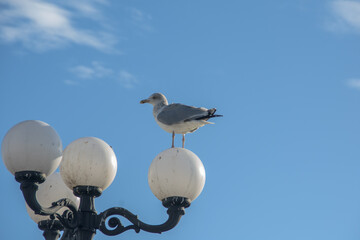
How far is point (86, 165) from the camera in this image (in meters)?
6.86

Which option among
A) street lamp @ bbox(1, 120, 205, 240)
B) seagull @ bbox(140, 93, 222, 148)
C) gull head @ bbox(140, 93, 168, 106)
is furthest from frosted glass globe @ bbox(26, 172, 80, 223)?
gull head @ bbox(140, 93, 168, 106)

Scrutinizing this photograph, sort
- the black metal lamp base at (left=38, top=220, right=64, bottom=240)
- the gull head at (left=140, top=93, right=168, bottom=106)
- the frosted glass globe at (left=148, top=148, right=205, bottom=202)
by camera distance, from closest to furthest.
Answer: the frosted glass globe at (left=148, top=148, right=205, bottom=202) → the black metal lamp base at (left=38, top=220, right=64, bottom=240) → the gull head at (left=140, top=93, right=168, bottom=106)

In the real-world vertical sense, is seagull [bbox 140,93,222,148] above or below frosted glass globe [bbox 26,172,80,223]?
above

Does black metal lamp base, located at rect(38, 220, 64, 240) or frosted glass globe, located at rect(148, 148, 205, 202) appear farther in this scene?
black metal lamp base, located at rect(38, 220, 64, 240)

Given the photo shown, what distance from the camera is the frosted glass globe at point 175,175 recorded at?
7.07 m

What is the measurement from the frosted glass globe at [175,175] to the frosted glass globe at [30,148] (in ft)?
3.46

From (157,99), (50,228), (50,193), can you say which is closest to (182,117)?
(157,99)

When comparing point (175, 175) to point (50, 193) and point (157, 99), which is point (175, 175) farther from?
point (157, 99)

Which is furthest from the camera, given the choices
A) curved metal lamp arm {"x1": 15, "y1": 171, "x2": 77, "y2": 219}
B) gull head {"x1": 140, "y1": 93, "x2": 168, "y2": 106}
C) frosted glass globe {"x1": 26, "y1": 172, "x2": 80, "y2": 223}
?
gull head {"x1": 140, "y1": 93, "x2": 168, "y2": 106}

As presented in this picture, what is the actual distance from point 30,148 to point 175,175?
4.95 ft

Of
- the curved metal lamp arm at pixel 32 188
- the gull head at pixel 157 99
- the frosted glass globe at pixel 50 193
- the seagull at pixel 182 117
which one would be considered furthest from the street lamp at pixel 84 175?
the gull head at pixel 157 99

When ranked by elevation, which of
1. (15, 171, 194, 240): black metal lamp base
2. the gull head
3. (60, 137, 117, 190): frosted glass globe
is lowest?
(15, 171, 194, 240): black metal lamp base

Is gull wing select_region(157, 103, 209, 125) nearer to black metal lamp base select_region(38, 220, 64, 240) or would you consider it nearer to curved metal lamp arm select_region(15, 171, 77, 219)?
black metal lamp base select_region(38, 220, 64, 240)

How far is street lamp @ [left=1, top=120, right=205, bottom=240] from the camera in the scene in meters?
6.73
